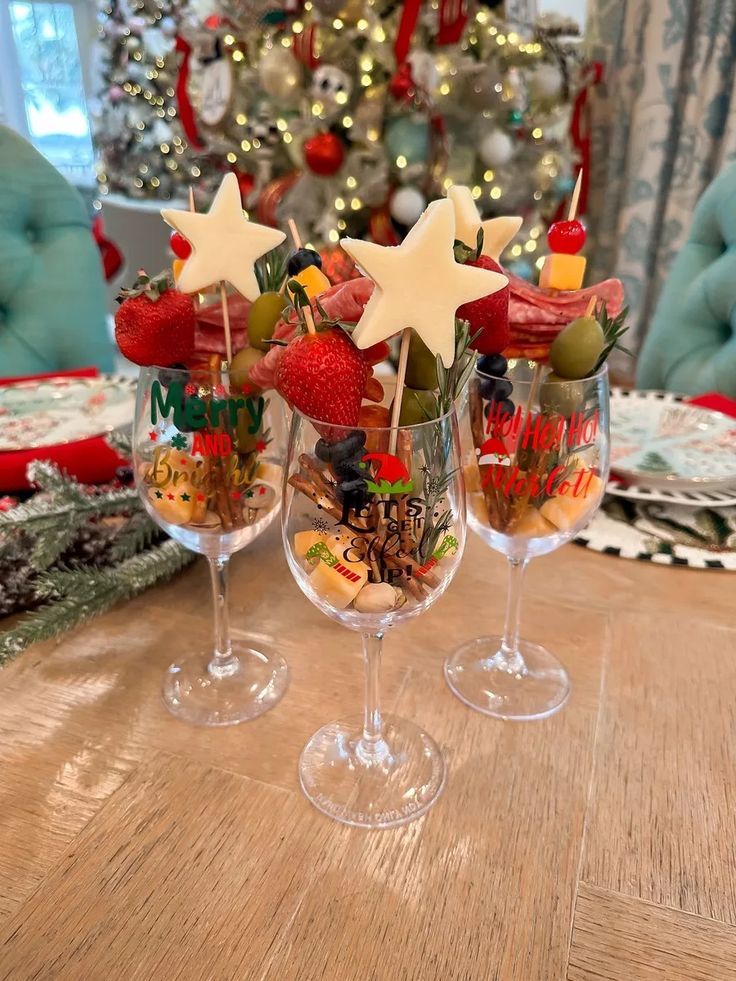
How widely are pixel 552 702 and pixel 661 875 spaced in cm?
18

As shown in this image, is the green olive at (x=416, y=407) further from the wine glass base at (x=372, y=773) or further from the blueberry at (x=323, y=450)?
the wine glass base at (x=372, y=773)

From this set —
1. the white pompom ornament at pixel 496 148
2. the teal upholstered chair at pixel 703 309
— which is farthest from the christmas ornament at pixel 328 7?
the teal upholstered chair at pixel 703 309

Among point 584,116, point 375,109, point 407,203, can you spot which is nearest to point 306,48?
point 375,109

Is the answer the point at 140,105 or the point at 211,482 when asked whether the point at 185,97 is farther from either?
the point at 211,482

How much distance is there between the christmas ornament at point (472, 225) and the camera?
0.54 metres

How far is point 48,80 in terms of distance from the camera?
381 cm

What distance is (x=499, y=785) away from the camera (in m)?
0.54

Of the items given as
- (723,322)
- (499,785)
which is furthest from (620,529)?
(723,322)

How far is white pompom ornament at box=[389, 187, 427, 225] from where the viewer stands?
221 centimetres

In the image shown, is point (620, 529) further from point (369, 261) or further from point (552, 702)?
point (369, 261)

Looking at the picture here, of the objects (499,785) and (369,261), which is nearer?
(369,261)

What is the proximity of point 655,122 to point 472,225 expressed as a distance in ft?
8.14

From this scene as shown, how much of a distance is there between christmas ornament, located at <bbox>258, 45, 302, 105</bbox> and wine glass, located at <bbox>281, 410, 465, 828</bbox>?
204cm

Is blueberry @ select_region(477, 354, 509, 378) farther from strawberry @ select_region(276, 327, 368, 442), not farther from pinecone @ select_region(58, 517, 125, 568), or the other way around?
→ pinecone @ select_region(58, 517, 125, 568)
